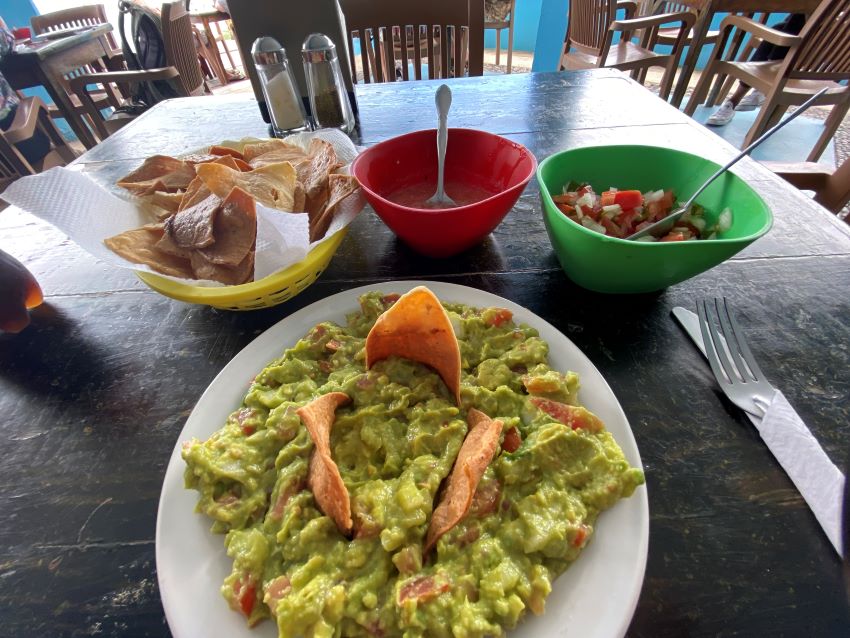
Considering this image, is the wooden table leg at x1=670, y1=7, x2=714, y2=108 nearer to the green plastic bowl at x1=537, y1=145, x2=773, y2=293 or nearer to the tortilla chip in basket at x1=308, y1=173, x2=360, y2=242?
the green plastic bowl at x1=537, y1=145, x2=773, y2=293

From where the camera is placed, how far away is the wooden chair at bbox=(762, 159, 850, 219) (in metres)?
1.69

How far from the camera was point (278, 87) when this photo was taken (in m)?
1.73

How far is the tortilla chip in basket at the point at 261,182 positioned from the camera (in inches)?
41.8

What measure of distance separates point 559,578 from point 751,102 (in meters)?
5.72

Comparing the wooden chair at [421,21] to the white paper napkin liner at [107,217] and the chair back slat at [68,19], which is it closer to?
the white paper napkin liner at [107,217]

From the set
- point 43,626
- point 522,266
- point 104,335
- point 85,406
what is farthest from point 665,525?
point 104,335

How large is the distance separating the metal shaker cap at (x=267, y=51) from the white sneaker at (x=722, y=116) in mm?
4191

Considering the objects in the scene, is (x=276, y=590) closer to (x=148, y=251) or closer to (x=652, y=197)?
(x=148, y=251)

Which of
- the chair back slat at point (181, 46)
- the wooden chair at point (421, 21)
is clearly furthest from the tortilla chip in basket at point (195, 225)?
the chair back slat at point (181, 46)

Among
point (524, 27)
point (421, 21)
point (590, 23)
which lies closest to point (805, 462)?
point (421, 21)

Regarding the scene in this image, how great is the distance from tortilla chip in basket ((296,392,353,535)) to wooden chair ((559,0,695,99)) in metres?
4.09

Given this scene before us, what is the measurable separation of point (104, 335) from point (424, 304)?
0.92 meters

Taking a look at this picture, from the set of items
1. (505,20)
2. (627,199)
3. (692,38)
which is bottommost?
(505,20)

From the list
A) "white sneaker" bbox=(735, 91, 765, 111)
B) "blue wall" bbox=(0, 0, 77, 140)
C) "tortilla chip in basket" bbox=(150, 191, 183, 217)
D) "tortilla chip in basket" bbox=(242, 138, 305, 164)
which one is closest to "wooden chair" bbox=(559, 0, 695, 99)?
"white sneaker" bbox=(735, 91, 765, 111)
